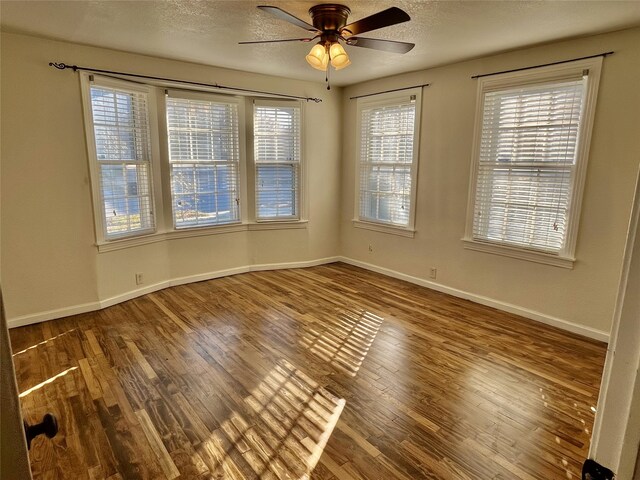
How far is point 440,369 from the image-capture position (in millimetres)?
2863

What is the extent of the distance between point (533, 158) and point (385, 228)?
205 cm

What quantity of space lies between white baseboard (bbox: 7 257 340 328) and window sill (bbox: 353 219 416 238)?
76cm

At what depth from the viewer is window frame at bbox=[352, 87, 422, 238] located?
4.64 meters

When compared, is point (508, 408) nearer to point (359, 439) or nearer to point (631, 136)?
point (359, 439)

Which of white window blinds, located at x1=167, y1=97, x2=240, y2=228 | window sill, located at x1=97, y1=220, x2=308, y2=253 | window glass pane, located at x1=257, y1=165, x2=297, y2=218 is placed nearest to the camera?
window sill, located at x1=97, y1=220, x2=308, y2=253

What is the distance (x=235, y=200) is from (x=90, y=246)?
1.82m

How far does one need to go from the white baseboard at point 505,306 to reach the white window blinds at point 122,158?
3142mm

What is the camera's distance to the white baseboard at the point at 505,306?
3.45m

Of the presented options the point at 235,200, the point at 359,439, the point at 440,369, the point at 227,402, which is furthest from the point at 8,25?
the point at 440,369

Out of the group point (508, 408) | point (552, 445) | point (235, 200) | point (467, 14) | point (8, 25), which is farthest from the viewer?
point (235, 200)

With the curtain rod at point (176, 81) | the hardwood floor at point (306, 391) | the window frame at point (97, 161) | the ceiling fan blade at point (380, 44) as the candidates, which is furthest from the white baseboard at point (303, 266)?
the ceiling fan blade at point (380, 44)

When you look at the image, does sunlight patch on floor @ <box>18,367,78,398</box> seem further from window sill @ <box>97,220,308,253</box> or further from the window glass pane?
the window glass pane

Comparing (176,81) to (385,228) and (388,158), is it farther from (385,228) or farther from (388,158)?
(385,228)

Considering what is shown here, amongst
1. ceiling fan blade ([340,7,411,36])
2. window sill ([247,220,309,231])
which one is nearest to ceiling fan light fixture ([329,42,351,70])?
ceiling fan blade ([340,7,411,36])
